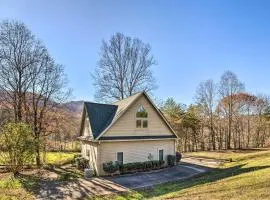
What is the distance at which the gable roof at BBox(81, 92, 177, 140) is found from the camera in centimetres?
2192

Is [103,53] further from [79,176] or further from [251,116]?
[251,116]

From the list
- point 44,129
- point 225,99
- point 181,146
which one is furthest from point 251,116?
point 44,129

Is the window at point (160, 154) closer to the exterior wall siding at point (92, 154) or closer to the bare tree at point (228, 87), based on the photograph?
the exterior wall siding at point (92, 154)

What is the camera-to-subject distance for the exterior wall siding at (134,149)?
2088cm

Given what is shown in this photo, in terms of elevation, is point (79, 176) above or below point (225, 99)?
below

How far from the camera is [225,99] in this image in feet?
137

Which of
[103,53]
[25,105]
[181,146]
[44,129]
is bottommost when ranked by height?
[181,146]

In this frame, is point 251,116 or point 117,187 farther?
point 251,116

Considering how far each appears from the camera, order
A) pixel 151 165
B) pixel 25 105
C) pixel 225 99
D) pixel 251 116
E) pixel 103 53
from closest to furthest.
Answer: pixel 151 165 < pixel 25 105 < pixel 103 53 < pixel 225 99 < pixel 251 116

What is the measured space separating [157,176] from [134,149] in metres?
3.39

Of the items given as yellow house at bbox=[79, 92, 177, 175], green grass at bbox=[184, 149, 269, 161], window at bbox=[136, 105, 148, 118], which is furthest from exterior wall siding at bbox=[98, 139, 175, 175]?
green grass at bbox=[184, 149, 269, 161]

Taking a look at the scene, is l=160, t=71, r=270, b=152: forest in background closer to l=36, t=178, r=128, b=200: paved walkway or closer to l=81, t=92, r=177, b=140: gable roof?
l=81, t=92, r=177, b=140: gable roof

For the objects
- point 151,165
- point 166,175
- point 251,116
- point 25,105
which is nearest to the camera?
point 166,175

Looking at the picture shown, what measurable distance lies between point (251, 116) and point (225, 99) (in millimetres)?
8183
